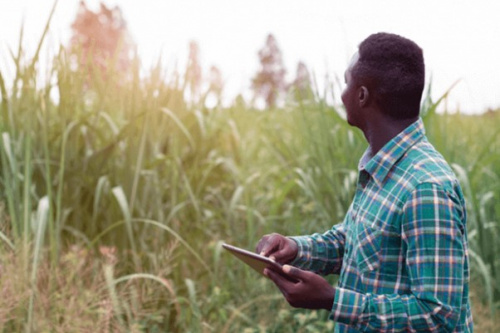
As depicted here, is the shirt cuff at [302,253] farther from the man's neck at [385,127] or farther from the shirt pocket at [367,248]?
the man's neck at [385,127]

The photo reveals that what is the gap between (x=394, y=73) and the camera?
1512 millimetres

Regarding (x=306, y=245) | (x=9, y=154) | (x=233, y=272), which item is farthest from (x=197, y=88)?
(x=306, y=245)

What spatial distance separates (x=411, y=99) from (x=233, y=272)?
97.1 inches

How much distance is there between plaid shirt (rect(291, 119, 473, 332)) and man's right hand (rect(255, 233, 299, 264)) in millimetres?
197

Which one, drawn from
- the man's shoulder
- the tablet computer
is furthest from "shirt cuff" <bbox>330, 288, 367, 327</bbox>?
the man's shoulder

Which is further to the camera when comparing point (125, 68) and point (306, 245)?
point (125, 68)

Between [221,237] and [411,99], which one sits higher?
[411,99]

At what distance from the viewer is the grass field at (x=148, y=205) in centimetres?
300

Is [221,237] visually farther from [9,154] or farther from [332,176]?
[9,154]

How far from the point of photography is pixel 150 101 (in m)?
3.83

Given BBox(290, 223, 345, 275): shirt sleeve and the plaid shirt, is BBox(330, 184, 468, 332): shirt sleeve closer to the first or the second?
the plaid shirt

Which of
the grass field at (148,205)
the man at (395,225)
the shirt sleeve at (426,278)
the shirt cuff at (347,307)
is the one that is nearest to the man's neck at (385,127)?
the man at (395,225)

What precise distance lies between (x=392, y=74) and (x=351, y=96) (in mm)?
115

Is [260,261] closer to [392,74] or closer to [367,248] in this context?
[367,248]
